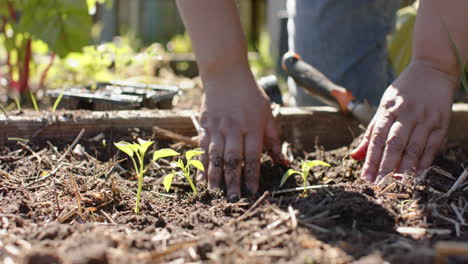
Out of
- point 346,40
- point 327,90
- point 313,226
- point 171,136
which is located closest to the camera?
point 313,226

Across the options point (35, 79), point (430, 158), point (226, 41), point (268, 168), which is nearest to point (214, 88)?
point (226, 41)

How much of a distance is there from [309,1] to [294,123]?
0.97 metres

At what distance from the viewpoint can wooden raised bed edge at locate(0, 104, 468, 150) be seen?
2.01m

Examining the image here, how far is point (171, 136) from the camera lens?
6.75 ft

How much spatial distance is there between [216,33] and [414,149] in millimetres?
826

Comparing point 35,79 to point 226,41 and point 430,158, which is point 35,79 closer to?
point 226,41

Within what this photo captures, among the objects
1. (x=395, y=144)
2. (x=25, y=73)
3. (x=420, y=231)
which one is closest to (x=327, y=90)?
(x=395, y=144)

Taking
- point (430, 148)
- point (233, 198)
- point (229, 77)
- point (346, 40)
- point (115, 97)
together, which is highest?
point (346, 40)

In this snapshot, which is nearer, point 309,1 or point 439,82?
point 439,82

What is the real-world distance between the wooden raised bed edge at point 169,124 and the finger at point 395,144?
40 centimetres

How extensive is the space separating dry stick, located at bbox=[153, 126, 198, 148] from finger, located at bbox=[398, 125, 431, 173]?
2.66ft

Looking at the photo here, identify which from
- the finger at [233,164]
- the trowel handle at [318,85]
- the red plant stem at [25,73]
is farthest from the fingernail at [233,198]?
the red plant stem at [25,73]

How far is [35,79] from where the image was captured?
418 centimetres

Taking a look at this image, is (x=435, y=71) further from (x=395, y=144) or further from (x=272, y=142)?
(x=272, y=142)
